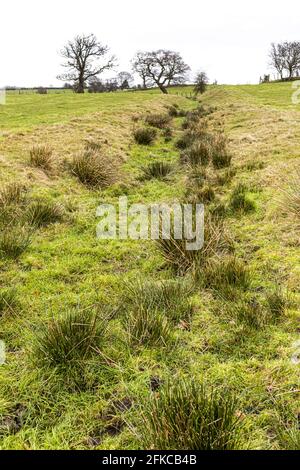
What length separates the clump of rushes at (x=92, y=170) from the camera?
855 cm

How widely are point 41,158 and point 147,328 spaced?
21.8 ft

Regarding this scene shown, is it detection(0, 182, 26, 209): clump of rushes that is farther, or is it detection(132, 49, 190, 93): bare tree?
detection(132, 49, 190, 93): bare tree

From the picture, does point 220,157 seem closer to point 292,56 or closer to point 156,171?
point 156,171

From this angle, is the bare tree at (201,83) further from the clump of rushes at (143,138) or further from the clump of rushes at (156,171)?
the clump of rushes at (156,171)

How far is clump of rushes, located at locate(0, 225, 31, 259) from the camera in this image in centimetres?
515

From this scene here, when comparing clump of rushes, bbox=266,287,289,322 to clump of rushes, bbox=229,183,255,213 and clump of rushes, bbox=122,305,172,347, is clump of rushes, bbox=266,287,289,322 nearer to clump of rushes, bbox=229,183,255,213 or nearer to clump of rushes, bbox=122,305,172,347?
clump of rushes, bbox=122,305,172,347

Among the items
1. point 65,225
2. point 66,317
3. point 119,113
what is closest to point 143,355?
point 66,317

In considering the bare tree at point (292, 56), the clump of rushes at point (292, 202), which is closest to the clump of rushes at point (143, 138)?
the clump of rushes at point (292, 202)

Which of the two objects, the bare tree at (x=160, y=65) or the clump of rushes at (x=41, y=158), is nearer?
the clump of rushes at (x=41, y=158)

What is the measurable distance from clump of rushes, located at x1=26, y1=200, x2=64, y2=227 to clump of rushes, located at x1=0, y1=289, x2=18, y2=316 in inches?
86.2

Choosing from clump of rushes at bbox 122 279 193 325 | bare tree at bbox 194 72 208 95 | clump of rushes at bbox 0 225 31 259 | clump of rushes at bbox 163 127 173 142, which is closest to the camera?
clump of rushes at bbox 122 279 193 325

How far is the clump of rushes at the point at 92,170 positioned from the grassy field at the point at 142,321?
47 centimetres

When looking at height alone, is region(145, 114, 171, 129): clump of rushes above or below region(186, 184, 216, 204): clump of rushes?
above

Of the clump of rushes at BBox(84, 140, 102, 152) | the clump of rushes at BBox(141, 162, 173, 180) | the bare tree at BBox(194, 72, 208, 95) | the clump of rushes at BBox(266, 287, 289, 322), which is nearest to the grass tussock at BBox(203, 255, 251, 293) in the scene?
the clump of rushes at BBox(266, 287, 289, 322)
